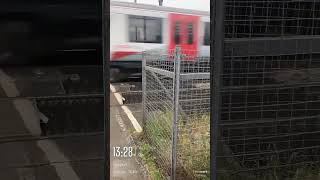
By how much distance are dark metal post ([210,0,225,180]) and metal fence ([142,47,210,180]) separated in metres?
1.02

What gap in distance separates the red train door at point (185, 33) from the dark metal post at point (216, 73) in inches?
58.3

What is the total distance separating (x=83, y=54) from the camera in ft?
6.25

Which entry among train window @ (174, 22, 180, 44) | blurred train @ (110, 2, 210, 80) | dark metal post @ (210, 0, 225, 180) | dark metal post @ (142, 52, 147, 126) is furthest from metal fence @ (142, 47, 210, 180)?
dark metal post @ (210, 0, 225, 180)

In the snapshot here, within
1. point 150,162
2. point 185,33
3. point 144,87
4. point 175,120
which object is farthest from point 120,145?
point 185,33

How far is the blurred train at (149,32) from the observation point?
3.34 meters

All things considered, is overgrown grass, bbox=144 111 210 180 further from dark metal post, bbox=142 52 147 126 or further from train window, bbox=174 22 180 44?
train window, bbox=174 22 180 44

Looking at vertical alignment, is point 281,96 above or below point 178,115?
above

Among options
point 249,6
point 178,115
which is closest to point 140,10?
point 178,115

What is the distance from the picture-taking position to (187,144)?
352 centimetres

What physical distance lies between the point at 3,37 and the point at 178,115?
1941 millimetres

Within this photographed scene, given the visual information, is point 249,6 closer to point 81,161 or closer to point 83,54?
point 83,54

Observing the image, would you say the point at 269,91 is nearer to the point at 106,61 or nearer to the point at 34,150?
the point at 106,61

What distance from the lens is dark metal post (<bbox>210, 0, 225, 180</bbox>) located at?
79.5 inches

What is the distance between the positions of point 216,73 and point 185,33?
2354 mm
